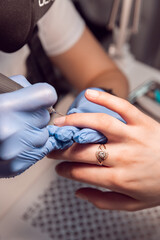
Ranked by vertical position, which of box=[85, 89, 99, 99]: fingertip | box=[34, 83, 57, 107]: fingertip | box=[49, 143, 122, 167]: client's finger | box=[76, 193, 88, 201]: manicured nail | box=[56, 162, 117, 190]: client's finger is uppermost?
box=[34, 83, 57, 107]: fingertip

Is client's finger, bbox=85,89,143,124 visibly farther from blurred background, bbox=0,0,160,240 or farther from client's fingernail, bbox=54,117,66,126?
blurred background, bbox=0,0,160,240

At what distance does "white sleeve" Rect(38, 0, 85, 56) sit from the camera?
0.86m

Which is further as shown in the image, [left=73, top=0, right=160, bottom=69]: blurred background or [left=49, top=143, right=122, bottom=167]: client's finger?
[left=73, top=0, right=160, bottom=69]: blurred background

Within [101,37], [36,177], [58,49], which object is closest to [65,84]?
[58,49]

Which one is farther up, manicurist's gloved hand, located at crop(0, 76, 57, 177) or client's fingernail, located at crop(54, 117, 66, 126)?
manicurist's gloved hand, located at crop(0, 76, 57, 177)

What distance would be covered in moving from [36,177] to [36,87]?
0.41 m

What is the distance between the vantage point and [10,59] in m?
0.76

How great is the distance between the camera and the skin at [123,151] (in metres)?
0.54

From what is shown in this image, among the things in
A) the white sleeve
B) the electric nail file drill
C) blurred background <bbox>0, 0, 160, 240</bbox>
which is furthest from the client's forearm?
the electric nail file drill

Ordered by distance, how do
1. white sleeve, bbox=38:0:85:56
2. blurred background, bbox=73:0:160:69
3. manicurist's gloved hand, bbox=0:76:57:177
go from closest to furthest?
manicurist's gloved hand, bbox=0:76:57:177 < white sleeve, bbox=38:0:85:56 < blurred background, bbox=73:0:160:69

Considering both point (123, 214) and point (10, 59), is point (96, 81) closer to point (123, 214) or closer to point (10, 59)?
Answer: point (10, 59)

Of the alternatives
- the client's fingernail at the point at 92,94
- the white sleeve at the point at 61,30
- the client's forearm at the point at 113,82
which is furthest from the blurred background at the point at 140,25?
the client's fingernail at the point at 92,94

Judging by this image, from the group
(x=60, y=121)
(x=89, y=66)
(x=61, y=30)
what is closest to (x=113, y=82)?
(x=89, y=66)

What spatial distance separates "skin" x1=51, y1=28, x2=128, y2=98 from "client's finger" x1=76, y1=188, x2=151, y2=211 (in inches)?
15.6
